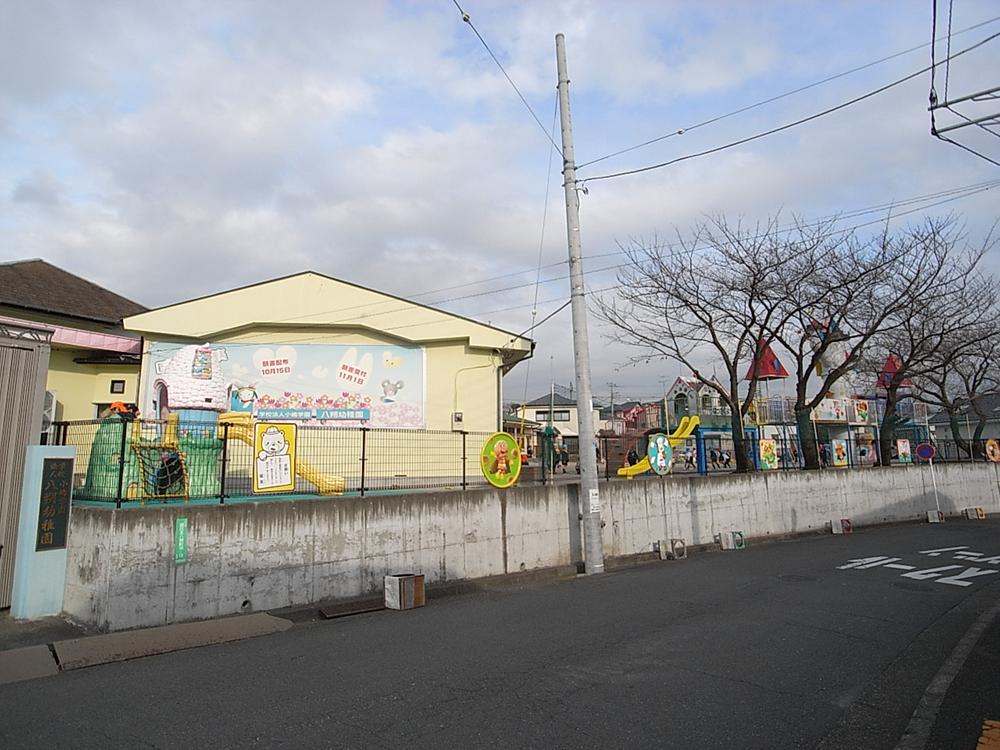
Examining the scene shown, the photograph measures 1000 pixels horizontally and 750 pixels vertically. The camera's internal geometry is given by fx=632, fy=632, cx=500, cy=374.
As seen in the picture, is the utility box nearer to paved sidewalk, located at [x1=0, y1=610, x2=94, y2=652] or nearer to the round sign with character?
the round sign with character

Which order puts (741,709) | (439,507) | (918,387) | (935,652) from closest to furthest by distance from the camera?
(741,709) < (935,652) < (439,507) < (918,387)

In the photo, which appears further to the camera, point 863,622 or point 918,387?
point 918,387

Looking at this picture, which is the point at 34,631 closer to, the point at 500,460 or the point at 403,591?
the point at 403,591

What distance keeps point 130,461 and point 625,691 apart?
294 inches

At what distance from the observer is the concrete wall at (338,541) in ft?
27.3

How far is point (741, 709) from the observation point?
5.21m

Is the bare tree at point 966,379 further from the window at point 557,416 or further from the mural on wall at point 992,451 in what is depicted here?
the window at point 557,416

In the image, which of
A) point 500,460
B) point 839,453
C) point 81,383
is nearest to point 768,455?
point 839,453

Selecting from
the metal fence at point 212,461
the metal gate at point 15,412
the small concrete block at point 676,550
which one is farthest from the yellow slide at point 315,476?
the small concrete block at point 676,550

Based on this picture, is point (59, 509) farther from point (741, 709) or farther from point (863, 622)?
point (863, 622)

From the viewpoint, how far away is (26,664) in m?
6.82

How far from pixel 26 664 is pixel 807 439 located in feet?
75.5

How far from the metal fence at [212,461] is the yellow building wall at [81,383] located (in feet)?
34.2

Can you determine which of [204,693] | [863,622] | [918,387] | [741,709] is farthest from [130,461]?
[918,387]
